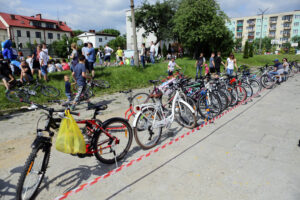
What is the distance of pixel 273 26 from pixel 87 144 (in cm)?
9769

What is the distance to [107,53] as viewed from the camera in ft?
49.6

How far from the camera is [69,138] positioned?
106 inches

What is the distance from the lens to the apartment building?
247 ft

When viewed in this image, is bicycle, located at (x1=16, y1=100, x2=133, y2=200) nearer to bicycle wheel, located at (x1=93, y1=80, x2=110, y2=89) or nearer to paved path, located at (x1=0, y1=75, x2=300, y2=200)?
paved path, located at (x1=0, y1=75, x2=300, y2=200)

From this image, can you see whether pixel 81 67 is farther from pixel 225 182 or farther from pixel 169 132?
pixel 225 182

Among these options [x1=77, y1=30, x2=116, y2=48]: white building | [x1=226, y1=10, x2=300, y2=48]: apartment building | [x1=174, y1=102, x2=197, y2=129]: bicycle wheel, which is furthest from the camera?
[x1=226, y1=10, x2=300, y2=48]: apartment building

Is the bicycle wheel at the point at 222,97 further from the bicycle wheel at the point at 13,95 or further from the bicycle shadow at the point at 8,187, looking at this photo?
the bicycle wheel at the point at 13,95

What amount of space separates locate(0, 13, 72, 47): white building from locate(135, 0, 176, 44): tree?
28.8 metres

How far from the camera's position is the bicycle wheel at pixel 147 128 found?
3992 millimetres

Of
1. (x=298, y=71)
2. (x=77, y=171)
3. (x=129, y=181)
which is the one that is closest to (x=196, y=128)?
(x=129, y=181)

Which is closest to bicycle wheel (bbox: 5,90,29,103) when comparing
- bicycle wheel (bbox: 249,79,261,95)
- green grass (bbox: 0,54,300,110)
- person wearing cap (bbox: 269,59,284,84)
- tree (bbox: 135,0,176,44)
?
green grass (bbox: 0,54,300,110)

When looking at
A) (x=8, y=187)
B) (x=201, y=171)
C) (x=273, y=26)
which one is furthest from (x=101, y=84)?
(x=273, y=26)

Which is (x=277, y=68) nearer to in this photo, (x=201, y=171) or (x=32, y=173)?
(x=201, y=171)

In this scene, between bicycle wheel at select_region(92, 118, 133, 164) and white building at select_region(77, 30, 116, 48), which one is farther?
white building at select_region(77, 30, 116, 48)
